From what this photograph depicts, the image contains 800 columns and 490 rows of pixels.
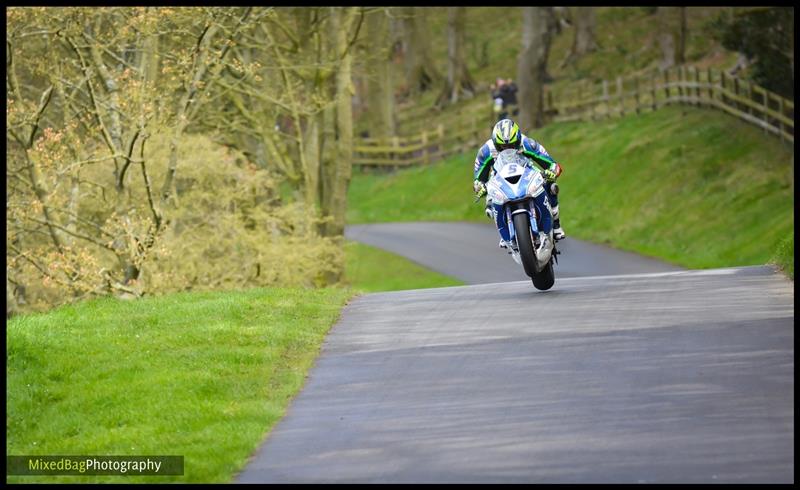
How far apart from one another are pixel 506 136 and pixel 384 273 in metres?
22.9

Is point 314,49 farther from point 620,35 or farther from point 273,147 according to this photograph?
point 620,35

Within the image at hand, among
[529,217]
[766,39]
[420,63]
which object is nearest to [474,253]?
[766,39]

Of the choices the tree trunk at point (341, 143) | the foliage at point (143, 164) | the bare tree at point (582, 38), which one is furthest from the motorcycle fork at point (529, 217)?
the bare tree at point (582, 38)

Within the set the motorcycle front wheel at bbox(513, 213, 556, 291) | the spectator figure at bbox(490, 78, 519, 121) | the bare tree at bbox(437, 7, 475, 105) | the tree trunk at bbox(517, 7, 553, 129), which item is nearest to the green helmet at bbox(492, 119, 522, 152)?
the motorcycle front wheel at bbox(513, 213, 556, 291)

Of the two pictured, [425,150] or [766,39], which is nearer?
[766,39]

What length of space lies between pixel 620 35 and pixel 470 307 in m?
50.6

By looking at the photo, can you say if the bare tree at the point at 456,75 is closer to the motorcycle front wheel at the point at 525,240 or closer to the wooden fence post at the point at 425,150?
the wooden fence post at the point at 425,150

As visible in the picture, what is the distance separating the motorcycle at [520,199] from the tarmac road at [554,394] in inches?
23.4

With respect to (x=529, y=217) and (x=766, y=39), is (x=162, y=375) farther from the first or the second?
(x=766, y=39)

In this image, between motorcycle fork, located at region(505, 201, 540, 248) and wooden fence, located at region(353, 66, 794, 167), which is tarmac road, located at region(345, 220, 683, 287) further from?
motorcycle fork, located at region(505, 201, 540, 248)

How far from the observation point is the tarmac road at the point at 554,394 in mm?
10414

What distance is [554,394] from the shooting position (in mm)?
12586

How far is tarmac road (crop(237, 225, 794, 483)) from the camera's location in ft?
34.2

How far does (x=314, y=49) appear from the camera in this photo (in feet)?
112
